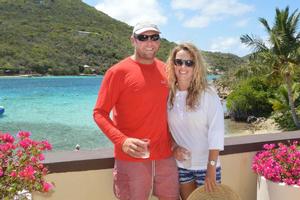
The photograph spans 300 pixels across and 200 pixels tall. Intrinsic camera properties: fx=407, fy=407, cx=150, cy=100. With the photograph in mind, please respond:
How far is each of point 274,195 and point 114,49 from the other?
233ft

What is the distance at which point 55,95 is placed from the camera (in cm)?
6738

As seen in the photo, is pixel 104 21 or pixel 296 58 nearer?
pixel 296 58

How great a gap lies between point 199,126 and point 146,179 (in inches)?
17.7

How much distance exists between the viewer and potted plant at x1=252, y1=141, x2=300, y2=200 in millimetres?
2965

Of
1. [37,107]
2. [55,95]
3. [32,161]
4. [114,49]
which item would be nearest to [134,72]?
[32,161]

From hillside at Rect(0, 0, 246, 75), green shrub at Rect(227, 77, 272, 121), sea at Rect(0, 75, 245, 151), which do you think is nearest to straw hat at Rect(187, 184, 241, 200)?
sea at Rect(0, 75, 245, 151)

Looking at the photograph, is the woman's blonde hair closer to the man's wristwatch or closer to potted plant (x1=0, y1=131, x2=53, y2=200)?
the man's wristwatch

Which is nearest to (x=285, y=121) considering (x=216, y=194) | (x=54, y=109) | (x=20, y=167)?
(x=216, y=194)

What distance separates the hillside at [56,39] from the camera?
2672 inches

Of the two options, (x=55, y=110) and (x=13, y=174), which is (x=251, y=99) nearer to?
(x=55, y=110)

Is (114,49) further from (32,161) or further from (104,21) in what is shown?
(32,161)

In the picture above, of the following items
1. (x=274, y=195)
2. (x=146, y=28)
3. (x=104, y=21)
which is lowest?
(x=274, y=195)

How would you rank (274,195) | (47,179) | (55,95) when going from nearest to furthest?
(47,179), (274,195), (55,95)

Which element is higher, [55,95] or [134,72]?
[134,72]
